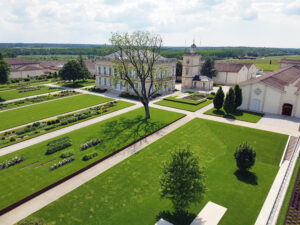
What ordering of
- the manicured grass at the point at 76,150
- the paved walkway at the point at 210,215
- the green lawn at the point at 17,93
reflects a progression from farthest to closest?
the green lawn at the point at 17,93 → the manicured grass at the point at 76,150 → the paved walkway at the point at 210,215

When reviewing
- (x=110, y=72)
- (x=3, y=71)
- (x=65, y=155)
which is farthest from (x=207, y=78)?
(x=3, y=71)

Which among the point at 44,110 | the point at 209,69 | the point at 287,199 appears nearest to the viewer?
the point at 287,199

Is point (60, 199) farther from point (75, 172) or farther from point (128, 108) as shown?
point (128, 108)

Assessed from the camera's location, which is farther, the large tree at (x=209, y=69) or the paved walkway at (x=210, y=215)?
the large tree at (x=209, y=69)

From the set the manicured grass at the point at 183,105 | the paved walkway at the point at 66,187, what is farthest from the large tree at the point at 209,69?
the paved walkway at the point at 66,187

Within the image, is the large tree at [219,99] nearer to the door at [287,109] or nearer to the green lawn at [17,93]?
the door at [287,109]

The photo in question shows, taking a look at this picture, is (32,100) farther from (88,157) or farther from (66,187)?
(66,187)

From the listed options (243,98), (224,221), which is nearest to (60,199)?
(224,221)
